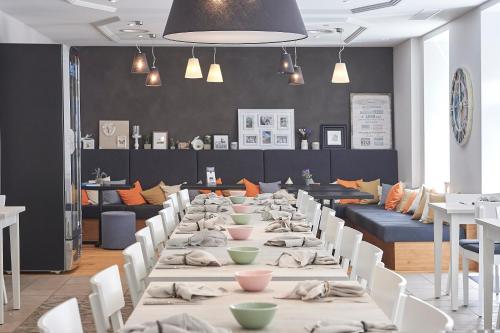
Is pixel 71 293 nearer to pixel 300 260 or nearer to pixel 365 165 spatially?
pixel 300 260

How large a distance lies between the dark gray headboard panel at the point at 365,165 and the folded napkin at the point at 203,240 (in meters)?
8.85

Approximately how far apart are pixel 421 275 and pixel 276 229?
402 cm

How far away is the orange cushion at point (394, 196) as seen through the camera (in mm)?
12406

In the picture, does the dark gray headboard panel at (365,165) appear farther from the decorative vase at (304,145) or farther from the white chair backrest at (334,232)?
the white chair backrest at (334,232)

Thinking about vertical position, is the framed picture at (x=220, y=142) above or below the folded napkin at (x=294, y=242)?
above

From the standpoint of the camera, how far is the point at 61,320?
9.59 ft

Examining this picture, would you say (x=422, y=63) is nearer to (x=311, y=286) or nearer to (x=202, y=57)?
(x=202, y=57)

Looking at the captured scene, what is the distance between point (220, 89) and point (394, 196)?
349 centimetres

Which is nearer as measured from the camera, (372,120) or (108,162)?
(108,162)

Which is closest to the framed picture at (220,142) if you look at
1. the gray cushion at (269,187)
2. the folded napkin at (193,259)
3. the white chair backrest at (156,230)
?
the gray cushion at (269,187)

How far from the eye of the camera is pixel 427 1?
9797 mm

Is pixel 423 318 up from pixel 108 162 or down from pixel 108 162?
down

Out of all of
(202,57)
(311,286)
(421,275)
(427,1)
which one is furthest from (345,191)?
(311,286)

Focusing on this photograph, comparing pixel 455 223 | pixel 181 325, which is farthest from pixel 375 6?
pixel 181 325
